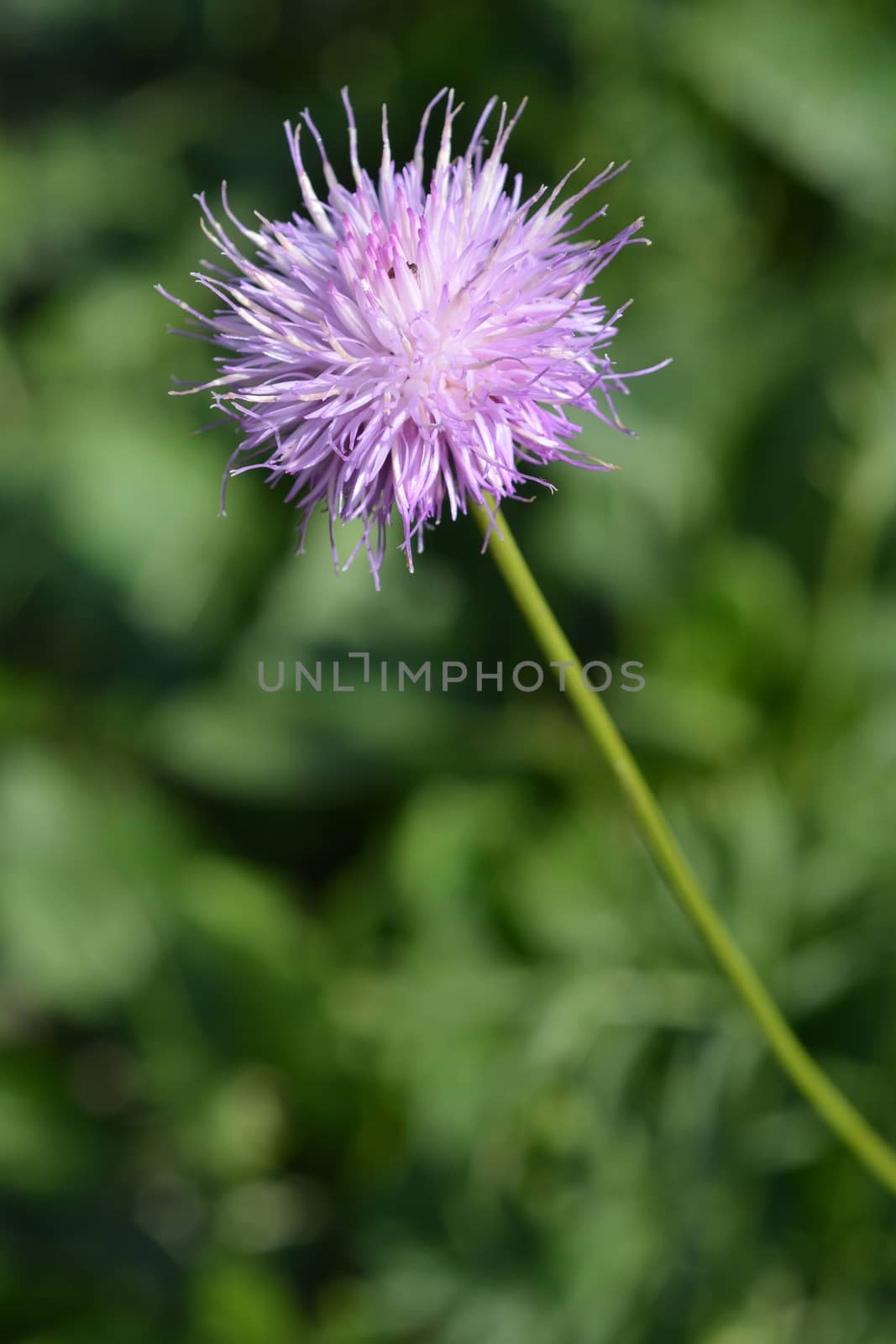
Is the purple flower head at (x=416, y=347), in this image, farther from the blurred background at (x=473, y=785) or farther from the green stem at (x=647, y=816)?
the blurred background at (x=473, y=785)

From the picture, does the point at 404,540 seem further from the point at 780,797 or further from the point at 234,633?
the point at 234,633

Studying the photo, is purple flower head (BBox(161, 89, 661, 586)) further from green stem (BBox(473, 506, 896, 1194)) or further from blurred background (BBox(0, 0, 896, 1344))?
blurred background (BBox(0, 0, 896, 1344))

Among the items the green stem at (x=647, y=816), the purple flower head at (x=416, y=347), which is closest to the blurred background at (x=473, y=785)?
the green stem at (x=647, y=816)

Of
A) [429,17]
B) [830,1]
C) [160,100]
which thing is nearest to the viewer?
[830,1]

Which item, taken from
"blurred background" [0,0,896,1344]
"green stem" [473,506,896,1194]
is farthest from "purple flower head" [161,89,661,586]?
"blurred background" [0,0,896,1344]

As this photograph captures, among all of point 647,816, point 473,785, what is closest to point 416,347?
point 647,816

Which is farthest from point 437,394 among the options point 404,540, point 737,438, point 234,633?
point 234,633

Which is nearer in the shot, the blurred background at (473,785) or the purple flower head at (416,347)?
the purple flower head at (416,347)
